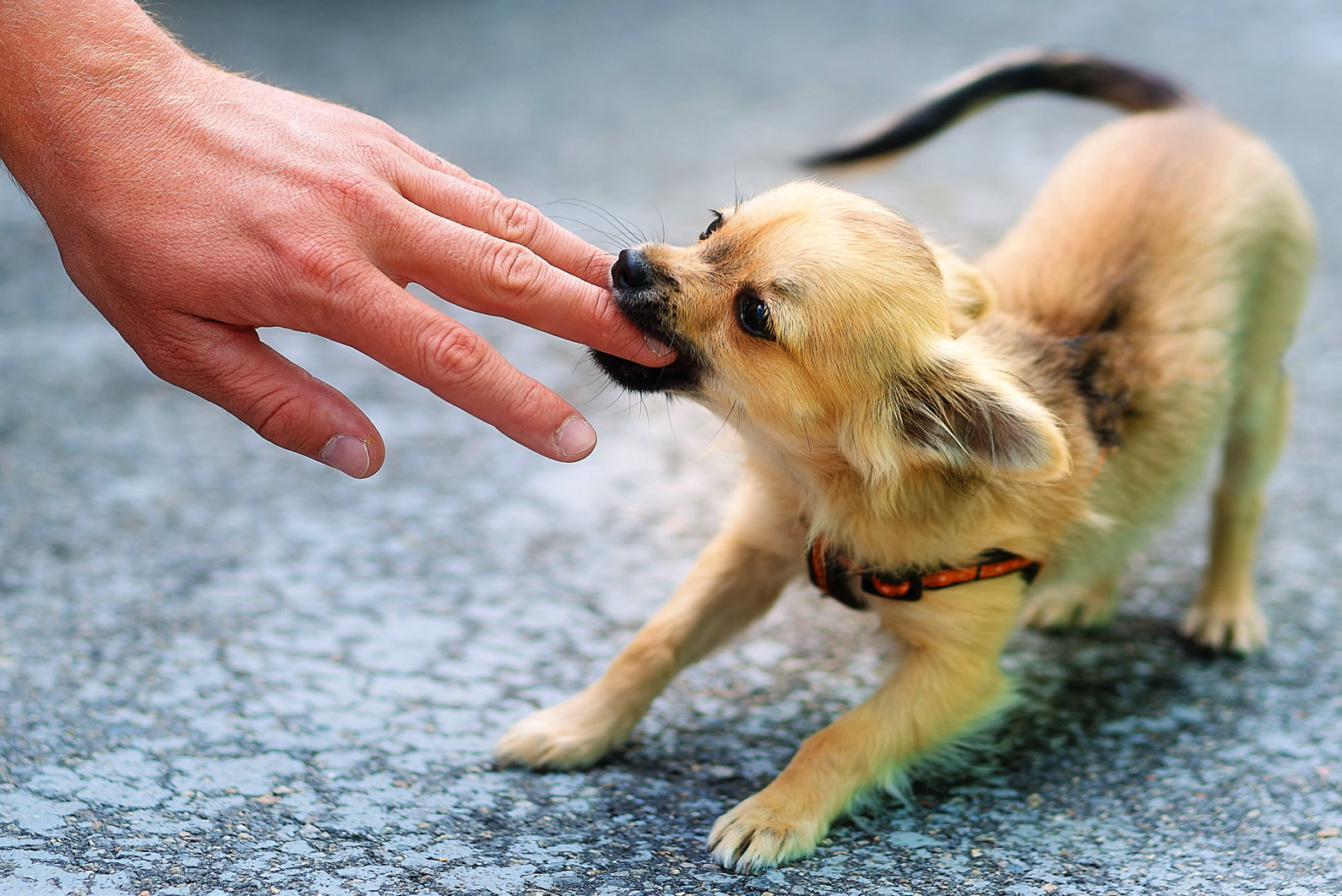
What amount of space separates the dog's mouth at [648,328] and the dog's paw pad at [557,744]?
0.78 m

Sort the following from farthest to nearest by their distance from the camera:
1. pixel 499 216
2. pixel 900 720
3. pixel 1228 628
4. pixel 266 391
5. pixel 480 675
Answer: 1. pixel 1228 628
2. pixel 480 675
3. pixel 900 720
4. pixel 499 216
5. pixel 266 391

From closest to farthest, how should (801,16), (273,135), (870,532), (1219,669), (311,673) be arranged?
(273,135)
(870,532)
(311,673)
(1219,669)
(801,16)

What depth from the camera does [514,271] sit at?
2018 mm

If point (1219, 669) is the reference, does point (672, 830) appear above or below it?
below

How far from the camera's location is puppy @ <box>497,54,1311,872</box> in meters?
2.31

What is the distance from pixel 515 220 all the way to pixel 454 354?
1.19 ft

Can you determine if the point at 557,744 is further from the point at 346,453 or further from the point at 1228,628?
the point at 1228,628

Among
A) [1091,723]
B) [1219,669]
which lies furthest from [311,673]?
[1219,669]

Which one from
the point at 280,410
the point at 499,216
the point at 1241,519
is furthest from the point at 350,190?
the point at 1241,519

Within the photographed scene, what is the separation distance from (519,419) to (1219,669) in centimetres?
223

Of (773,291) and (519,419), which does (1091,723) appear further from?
(519,419)

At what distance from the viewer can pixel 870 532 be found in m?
2.46

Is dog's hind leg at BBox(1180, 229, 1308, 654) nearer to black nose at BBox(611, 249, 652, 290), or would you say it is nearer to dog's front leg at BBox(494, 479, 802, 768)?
dog's front leg at BBox(494, 479, 802, 768)

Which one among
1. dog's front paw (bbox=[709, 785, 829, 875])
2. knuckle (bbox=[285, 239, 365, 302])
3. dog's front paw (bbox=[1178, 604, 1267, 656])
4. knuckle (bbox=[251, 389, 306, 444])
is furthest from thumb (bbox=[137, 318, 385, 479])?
dog's front paw (bbox=[1178, 604, 1267, 656])
